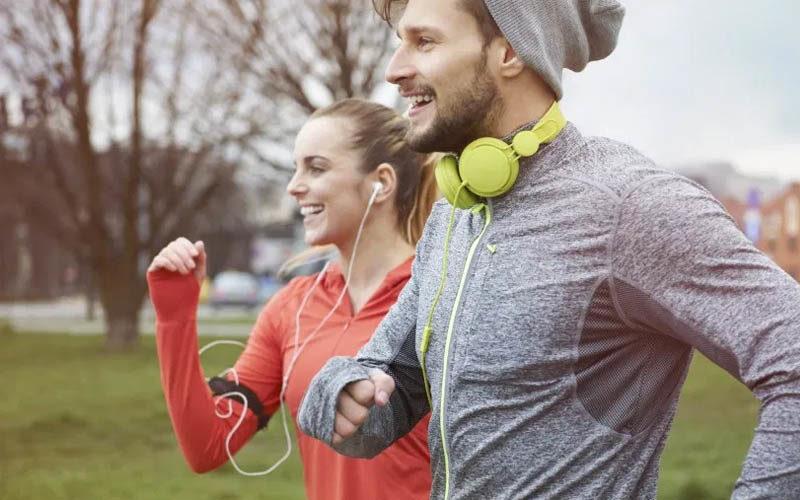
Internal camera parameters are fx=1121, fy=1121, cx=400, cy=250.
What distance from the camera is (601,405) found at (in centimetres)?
162

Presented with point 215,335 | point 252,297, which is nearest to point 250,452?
point 215,335

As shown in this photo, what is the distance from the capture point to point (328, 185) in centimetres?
310

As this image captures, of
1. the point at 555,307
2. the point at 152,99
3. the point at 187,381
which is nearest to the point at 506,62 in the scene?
the point at 555,307

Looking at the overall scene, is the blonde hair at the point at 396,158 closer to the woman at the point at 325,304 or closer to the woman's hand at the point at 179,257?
the woman at the point at 325,304

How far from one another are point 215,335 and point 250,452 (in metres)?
11.9

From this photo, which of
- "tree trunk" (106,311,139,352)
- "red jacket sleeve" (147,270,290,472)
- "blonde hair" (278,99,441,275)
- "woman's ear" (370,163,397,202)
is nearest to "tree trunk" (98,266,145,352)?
"tree trunk" (106,311,139,352)

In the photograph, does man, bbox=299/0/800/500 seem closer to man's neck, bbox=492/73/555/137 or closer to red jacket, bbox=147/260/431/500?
man's neck, bbox=492/73/555/137

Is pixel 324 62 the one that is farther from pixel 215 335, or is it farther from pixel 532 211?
pixel 532 211

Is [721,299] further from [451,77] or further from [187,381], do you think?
[187,381]

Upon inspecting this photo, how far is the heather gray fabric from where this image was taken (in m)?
1.49

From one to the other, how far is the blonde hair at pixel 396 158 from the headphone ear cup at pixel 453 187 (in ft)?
4.59

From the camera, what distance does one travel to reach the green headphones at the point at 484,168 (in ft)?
5.55

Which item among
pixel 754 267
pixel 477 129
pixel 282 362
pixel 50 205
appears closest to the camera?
pixel 754 267

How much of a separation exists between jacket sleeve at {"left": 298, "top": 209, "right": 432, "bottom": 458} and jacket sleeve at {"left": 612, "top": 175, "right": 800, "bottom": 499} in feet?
1.47
